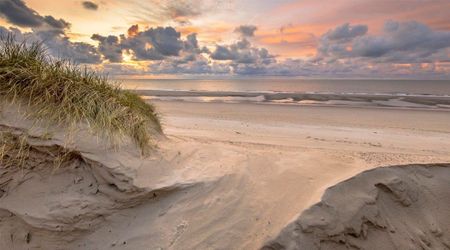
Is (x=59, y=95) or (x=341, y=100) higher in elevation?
(x=59, y=95)

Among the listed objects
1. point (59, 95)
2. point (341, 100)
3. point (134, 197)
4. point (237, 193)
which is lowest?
point (341, 100)

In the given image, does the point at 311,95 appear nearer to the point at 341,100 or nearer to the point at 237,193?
the point at 341,100

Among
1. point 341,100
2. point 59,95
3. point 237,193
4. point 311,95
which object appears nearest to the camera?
point 237,193

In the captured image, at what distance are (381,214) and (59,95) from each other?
4.24 m

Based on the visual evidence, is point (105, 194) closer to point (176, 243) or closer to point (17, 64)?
point (176, 243)

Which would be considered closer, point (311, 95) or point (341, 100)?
point (341, 100)

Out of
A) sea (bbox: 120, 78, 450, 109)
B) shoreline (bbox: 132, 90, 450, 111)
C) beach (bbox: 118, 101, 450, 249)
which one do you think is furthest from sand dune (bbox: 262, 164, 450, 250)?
shoreline (bbox: 132, 90, 450, 111)

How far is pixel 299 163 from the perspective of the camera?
4121mm

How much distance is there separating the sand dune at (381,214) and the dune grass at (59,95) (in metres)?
2.31

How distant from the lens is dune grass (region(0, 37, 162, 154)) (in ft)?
12.4

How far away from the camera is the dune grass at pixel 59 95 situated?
3787 mm

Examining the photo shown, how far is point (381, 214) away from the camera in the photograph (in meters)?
3.54

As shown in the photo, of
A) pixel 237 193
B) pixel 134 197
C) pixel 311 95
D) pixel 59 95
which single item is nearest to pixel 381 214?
pixel 237 193

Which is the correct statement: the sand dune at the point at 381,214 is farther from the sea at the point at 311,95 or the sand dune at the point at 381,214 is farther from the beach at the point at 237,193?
the sea at the point at 311,95
